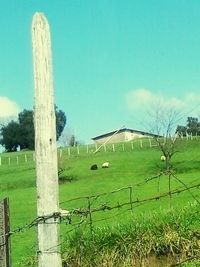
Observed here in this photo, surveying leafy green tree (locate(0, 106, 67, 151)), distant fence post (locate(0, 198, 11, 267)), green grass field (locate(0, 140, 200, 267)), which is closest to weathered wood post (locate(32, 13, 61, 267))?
distant fence post (locate(0, 198, 11, 267))

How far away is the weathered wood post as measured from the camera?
171 inches

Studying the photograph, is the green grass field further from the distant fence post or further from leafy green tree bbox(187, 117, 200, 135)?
leafy green tree bbox(187, 117, 200, 135)

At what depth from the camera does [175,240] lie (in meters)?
8.26

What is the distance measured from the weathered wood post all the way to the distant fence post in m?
1.12

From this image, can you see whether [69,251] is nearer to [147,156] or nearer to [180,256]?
[180,256]

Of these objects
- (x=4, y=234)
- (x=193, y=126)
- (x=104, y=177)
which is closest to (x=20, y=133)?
(x=193, y=126)

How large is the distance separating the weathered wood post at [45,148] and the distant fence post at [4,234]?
1.12 meters

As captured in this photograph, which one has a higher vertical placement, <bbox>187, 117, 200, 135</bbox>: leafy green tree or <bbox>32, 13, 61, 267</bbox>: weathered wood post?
<bbox>187, 117, 200, 135</bbox>: leafy green tree

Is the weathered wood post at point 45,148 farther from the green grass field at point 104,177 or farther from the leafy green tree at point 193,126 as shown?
the leafy green tree at point 193,126

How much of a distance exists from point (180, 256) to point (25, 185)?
4971cm

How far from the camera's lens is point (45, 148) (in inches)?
172

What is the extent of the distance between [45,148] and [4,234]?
135cm

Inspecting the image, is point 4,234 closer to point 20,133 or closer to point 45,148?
point 45,148

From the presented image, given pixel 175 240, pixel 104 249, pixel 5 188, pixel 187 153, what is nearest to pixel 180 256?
pixel 175 240
